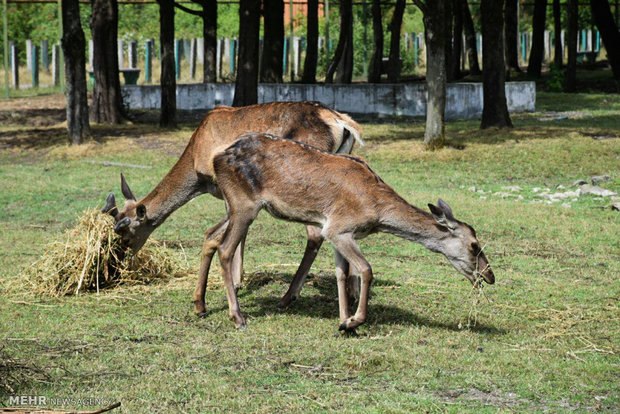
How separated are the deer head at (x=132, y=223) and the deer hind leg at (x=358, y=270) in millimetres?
2236

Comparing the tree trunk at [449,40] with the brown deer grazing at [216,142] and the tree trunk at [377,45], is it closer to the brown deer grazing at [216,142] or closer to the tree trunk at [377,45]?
the tree trunk at [377,45]

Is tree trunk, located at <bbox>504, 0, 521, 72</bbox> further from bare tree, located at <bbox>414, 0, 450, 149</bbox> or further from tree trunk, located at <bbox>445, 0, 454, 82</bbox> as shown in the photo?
bare tree, located at <bbox>414, 0, 450, 149</bbox>

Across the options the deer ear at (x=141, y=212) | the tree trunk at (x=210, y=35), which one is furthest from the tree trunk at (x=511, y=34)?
the deer ear at (x=141, y=212)

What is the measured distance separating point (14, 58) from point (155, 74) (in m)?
6.93

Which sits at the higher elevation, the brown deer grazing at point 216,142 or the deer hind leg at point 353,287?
the brown deer grazing at point 216,142

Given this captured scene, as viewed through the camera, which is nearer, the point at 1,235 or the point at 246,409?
the point at 246,409

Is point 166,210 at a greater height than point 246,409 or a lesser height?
greater

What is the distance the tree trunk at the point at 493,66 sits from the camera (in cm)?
1869

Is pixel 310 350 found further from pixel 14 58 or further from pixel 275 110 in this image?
pixel 14 58

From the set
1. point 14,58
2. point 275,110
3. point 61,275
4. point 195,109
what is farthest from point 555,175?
point 14,58

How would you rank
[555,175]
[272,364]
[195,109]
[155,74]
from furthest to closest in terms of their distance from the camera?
[155,74], [195,109], [555,175], [272,364]

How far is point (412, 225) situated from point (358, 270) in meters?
0.60

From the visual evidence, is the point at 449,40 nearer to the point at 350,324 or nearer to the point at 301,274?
the point at 301,274

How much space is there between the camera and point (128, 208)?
27.8 feet
